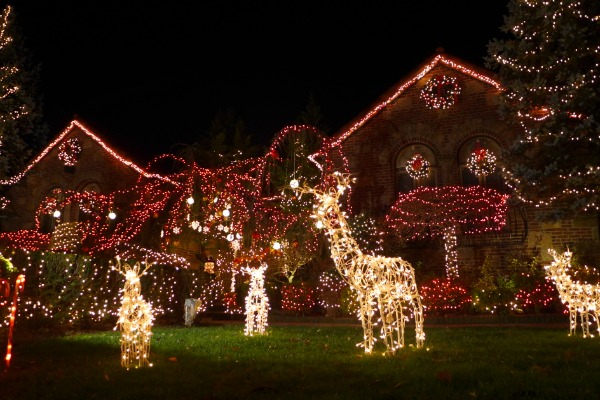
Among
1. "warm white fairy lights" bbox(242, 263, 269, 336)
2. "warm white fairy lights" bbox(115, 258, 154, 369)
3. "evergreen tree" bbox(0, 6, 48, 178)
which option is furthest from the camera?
"evergreen tree" bbox(0, 6, 48, 178)

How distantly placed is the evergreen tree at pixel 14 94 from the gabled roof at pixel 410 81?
1117cm

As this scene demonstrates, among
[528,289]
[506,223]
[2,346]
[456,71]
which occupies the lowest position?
[2,346]

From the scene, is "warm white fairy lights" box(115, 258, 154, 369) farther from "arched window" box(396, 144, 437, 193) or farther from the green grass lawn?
"arched window" box(396, 144, 437, 193)

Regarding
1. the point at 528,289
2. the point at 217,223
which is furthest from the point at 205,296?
the point at 528,289

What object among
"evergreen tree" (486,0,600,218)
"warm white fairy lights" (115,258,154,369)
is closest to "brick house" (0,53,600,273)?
"evergreen tree" (486,0,600,218)

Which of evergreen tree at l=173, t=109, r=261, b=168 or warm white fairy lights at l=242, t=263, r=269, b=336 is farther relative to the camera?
evergreen tree at l=173, t=109, r=261, b=168

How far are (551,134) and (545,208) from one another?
3509 mm

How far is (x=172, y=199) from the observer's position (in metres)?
16.2

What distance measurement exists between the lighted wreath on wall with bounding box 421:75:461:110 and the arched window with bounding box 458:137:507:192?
1.48 metres

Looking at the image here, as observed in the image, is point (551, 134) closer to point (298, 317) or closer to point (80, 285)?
point (298, 317)

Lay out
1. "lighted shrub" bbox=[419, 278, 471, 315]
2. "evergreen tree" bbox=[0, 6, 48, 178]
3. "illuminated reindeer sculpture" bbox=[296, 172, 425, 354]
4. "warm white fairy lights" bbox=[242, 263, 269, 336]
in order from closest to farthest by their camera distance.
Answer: "illuminated reindeer sculpture" bbox=[296, 172, 425, 354], "warm white fairy lights" bbox=[242, 263, 269, 336], "lighted shrub" bbox=[419, 278, 471, 315], "evergreen tree" bbox=[0, 6, 48, 178]

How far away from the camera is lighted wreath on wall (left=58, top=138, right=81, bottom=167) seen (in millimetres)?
21875

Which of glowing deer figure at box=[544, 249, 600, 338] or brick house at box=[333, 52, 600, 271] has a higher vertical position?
brick house at box=[333, 52, 600, 271]

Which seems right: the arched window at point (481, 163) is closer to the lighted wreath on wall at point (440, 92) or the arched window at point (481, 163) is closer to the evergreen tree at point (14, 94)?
the lighted wreath on wall at point (440, 92)
